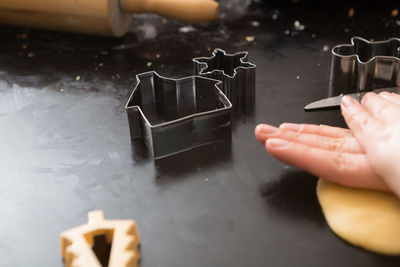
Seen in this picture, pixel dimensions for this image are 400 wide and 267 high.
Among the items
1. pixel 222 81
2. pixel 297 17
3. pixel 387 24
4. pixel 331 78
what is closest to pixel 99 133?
pixel 222 81

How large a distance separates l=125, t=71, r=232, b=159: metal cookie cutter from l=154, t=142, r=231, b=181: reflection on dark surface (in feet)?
0.03

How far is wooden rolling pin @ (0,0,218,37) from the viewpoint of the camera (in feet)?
3.91

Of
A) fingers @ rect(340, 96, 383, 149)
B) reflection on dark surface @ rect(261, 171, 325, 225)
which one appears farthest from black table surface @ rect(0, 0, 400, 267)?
fingers @ rect(340, 96, 383, 149)

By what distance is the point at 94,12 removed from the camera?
1184 mm

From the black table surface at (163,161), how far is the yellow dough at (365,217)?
Result: 1cm

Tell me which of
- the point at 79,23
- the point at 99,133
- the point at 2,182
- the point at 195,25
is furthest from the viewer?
the point at 195,25

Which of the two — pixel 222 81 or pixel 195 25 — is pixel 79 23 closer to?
pixel 195 25

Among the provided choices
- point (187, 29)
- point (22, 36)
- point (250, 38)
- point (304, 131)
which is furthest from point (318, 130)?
point (22, 36)

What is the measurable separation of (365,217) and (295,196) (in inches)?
4.7

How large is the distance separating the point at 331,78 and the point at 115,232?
61 centimetres

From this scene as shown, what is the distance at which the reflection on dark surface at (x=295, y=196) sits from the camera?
754 mm

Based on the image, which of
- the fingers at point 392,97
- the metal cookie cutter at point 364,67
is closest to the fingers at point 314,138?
the fingers at point 392,97

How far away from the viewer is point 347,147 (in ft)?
2.51

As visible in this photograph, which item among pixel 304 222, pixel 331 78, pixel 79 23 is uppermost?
pixel 79 23
